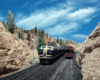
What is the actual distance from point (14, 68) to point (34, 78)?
18.6 feet

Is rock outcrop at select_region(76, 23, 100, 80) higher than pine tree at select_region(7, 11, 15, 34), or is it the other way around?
pine tree at select_region(7, 11, 15, 34)

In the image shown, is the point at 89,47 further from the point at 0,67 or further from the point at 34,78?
the point at 0,67

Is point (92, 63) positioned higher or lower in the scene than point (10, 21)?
lower

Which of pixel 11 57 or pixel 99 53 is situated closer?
pixel 99 53

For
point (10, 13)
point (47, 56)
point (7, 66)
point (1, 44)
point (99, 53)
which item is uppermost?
point (10, 13)

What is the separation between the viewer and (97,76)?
6340mm

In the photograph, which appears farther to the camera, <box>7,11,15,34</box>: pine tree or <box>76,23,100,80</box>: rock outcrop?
<box>7,11,15,34</box>: pine tree

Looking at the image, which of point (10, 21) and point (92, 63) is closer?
point (92, 63)

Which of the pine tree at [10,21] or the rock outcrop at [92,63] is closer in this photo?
the rock outcrop at [92,63]

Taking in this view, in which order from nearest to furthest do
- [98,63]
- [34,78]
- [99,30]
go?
[98,63] → [99,30] → [34,78]

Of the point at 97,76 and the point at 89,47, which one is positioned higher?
the point at 89,47

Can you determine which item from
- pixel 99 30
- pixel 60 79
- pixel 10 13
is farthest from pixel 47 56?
pixel 10 13

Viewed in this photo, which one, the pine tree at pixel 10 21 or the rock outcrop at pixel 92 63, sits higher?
the pine tree at pixel 10 21

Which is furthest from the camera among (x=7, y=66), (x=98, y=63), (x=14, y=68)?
(x=14, y=68)
